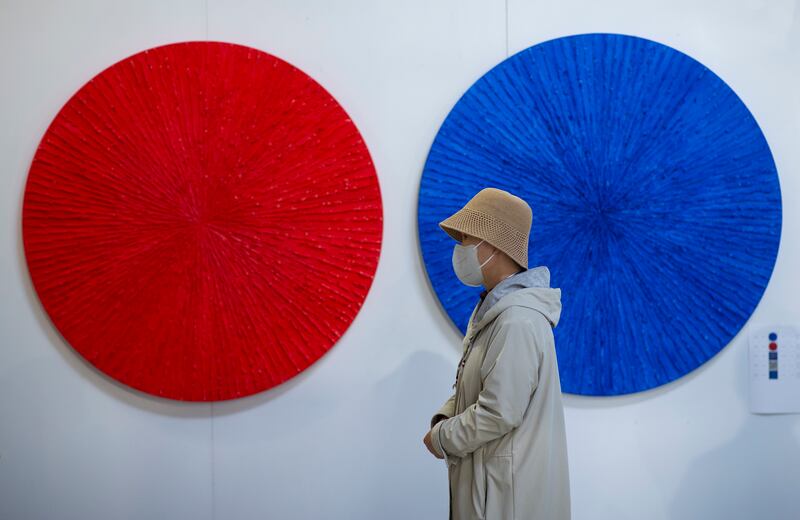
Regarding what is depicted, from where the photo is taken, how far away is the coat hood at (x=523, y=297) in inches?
68.9

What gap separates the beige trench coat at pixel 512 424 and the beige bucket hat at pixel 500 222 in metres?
0.11

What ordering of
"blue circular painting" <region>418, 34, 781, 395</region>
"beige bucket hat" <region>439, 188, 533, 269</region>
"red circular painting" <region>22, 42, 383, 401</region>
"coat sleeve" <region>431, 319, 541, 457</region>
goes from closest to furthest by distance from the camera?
"coat sleeve" <region>431, 319, 541, 457</region>, "beige bucket hat" <region>439, 188, 533, 269</region>, "red circular painting" <region>22, 42, 383, 401</region>, "blue circular painting" <region>418, 34, 781, 395</region>

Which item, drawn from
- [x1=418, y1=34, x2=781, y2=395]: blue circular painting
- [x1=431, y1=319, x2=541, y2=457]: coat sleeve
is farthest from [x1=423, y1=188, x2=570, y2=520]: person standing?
[x1=418, y1=34, x2=781, y2=395]: blue circular painting

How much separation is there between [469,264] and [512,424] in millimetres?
400

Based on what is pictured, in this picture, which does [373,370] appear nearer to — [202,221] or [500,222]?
[202,221]

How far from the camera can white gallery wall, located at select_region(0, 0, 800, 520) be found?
2.33 m

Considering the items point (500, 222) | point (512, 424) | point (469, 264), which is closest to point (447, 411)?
point (512, 424)

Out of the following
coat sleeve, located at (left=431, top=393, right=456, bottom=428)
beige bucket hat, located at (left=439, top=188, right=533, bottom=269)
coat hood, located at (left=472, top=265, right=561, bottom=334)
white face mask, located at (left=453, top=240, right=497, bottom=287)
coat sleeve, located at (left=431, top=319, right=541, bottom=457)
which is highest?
beige bucket hat, located at (left=439, top=188, right=533, bottom=269)

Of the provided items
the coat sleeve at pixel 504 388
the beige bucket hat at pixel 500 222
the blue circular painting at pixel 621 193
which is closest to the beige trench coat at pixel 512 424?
the coat sleeve at pixel 504 388

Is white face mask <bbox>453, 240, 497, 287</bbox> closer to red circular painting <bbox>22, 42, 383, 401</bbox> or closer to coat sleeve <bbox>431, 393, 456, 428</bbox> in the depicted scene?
coat sleeve <bbox>431, 393, 456, 428</bbox>

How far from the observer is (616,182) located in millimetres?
2451

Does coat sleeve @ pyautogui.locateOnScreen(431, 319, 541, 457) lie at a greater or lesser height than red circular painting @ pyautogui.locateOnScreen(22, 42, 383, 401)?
lesser

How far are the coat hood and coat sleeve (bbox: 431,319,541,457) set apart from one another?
0.06m

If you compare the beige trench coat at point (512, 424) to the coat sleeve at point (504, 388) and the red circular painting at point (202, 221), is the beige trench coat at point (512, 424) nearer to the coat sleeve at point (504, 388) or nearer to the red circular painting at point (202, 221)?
the coat sleeve at point (504, 388)
